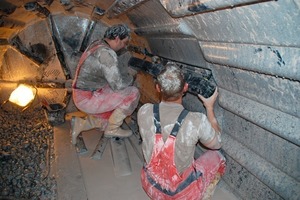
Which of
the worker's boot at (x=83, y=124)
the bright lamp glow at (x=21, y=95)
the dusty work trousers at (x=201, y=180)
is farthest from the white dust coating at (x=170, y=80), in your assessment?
the bright lamp glow at (x=21, y=95)

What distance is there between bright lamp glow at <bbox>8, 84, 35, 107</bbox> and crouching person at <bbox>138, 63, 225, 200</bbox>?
293 cm

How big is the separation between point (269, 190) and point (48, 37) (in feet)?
15.0

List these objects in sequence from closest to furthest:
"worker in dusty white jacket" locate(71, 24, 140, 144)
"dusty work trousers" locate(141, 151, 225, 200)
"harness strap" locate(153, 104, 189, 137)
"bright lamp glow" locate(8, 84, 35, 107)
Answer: "harness strap" locate(153, 104, 189, 137) → "dusty work trousers" locate(141, 151, 225, 200) → "worker in dusty white jacket" locate(71, 24, 140, 144) → "bright lamp glow" locate(8, 84, 35, 107)

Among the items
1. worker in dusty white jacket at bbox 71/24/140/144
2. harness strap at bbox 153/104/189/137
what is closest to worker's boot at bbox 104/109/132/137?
worker in dusty white jacket at bbox 71/24/140/144

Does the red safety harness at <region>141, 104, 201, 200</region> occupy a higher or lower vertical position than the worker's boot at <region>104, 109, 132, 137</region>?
higher

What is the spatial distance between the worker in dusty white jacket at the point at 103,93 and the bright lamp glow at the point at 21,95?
1031mm

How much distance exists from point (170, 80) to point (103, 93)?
2038 millimetres

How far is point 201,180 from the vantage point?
2270mm

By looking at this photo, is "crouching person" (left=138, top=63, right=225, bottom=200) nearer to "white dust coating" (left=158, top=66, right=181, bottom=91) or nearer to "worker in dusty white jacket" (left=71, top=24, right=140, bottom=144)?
"white dust coating" (left=158, top=66, right=181, bottom=91)

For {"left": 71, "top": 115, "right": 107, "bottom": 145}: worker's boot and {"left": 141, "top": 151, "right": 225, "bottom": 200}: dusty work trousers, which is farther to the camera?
{"left": 71, "top": 115, "right": 107, "bottom": 145}: worker's boot

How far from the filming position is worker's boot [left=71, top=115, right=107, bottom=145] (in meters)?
3.82

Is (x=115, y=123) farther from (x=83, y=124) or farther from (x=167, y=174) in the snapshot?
(x=167, y=174)

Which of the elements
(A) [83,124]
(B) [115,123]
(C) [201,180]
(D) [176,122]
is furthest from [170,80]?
(A) [83,124]

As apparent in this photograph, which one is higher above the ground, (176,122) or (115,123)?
A: (176,122)
